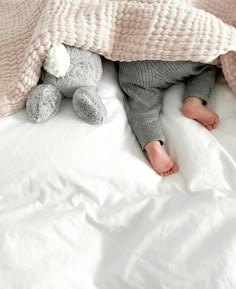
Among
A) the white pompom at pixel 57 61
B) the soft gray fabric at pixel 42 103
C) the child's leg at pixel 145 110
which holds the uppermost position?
the white pompom at pixel 57 61

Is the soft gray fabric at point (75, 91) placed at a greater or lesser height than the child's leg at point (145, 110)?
greater

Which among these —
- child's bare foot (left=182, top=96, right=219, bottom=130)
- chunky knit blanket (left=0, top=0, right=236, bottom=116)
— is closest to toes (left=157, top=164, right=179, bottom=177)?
child's bare foot (left=182, top=96, right=219, bottom=130)

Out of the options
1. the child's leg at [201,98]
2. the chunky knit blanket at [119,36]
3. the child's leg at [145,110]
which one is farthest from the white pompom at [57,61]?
the child's leg at [201,98]

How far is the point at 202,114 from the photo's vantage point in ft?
3.07

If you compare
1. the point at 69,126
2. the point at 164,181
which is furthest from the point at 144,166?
the point at 69,126

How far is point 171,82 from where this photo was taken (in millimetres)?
1021

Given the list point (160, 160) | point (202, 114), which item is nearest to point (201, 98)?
point (202, 114)

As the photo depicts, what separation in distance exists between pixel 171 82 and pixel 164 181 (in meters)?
0.28

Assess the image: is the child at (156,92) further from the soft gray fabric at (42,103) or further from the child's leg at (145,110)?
the soft gray fabric at (42,103)

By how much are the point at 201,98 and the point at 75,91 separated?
0.29 meters

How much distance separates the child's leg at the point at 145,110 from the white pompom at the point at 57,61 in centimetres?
17

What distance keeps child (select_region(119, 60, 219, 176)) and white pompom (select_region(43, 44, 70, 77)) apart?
169 millimetres

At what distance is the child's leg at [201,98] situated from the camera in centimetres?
94

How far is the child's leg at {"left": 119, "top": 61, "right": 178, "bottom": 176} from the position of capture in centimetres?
89
